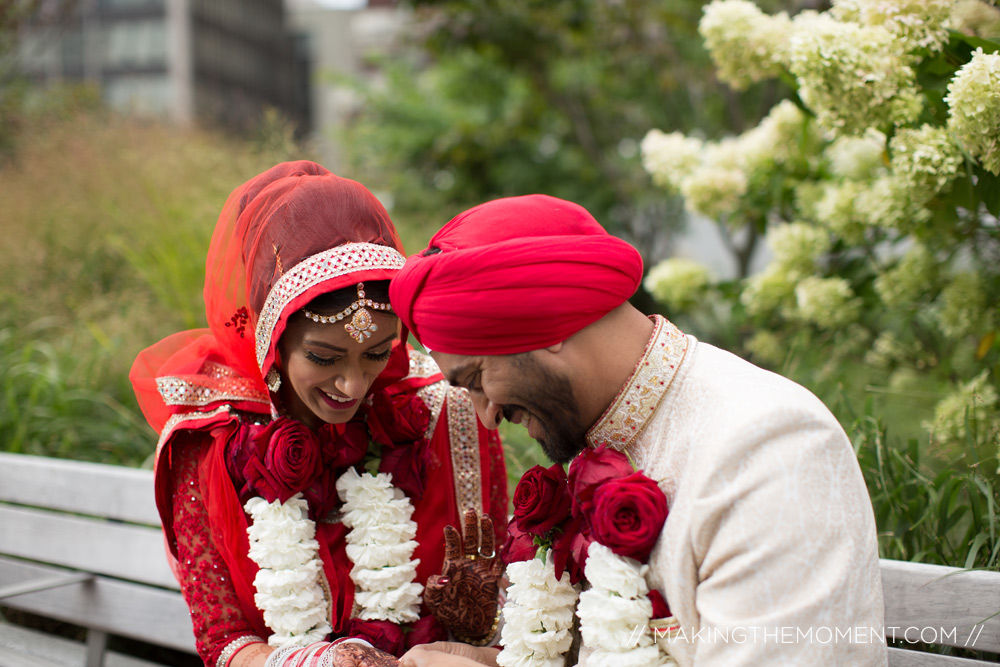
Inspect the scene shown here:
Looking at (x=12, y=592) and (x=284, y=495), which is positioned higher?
(x=284, y=495)

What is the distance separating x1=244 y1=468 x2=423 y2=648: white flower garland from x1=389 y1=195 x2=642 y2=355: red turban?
0.79m

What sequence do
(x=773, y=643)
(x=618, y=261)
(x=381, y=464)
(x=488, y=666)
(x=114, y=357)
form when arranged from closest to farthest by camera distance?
1. (x=773, y=643)
2. (x=618, y=261)
3. (x=488, y=666)
4. (x=381, y=464)
5. (x=114, y=357)

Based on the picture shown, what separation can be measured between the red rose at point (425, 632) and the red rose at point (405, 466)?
0.36 metres

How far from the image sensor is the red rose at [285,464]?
6.69 ft

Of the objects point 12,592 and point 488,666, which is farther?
point 12,592

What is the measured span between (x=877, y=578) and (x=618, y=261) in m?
0.77

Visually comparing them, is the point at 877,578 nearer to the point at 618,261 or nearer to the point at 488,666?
the point at 618,261

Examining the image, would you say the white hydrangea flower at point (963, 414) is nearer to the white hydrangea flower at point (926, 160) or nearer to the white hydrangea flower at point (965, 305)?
the white hydrangea flower at point (965, 305)

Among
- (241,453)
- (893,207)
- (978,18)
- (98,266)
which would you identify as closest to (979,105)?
(893,207)

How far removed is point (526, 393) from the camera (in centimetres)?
158

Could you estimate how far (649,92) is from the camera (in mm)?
9398

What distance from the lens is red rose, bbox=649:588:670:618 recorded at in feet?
5.04

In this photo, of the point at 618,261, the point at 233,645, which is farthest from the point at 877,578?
the point at 233,645

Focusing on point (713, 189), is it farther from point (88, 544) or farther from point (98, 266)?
point (98, 266)
